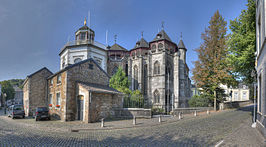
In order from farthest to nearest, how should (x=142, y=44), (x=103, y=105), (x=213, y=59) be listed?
1. (x=142, y=44)
2. (x=213, y=59)
3. (x=103, y=105)

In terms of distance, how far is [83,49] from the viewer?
31.9 meters

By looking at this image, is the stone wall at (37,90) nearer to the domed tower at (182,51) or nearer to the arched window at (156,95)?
the arched window at (156,95)

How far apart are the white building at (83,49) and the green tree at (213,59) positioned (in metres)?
20.1

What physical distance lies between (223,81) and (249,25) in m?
9.41

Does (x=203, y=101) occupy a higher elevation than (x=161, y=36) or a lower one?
lower

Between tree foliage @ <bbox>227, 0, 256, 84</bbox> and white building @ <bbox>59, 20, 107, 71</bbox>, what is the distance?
984 inches

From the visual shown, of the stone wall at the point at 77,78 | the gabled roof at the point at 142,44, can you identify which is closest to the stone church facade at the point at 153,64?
the gabled roof at the point at 142,44

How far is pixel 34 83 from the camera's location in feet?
69.4

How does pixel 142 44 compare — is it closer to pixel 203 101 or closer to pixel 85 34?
pixel 85 34

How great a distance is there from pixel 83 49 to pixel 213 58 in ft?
78.8

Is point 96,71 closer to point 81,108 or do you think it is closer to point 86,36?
point 81,108

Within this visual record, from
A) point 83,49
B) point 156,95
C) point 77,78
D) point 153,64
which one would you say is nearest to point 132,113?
point 77,78

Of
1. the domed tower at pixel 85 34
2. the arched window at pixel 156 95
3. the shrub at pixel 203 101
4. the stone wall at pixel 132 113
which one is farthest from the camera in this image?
the domed tower at pixel 85 34

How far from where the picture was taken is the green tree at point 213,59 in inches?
849
